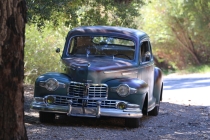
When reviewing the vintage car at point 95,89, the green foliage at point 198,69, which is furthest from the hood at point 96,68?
the green foliage at point 198,69

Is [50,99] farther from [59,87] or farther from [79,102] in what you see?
[79,102]

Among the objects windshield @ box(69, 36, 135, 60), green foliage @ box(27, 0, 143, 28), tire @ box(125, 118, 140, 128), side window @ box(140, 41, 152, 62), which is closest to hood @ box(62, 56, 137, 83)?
windshield @ box(69, 36, 135, 60)

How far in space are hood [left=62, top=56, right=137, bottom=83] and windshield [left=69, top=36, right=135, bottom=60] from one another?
0.29m

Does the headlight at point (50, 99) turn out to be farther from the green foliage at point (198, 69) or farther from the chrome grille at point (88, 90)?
the green foliage at point (198, 69)

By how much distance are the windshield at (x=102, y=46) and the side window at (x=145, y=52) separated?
33 cm

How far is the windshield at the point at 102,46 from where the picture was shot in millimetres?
11380

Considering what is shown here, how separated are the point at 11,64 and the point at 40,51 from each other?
43.0 ft

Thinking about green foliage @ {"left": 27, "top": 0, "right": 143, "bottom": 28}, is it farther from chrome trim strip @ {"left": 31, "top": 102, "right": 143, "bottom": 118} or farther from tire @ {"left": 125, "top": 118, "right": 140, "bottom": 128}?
tire @ {"left": 125, "top": 118, "right": 140, "bottom": 128}

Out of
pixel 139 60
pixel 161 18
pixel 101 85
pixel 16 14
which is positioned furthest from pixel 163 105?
pixel 161 18

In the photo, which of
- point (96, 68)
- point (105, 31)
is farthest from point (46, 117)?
point (105, 31)

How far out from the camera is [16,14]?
6602mm

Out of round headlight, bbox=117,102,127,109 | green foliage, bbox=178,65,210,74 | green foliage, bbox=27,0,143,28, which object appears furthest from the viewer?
green foliage, bbox=178,65,210,74

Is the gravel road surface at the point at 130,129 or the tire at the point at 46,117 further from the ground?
the tire at the point at 46,117

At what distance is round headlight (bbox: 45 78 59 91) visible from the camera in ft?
33.6
